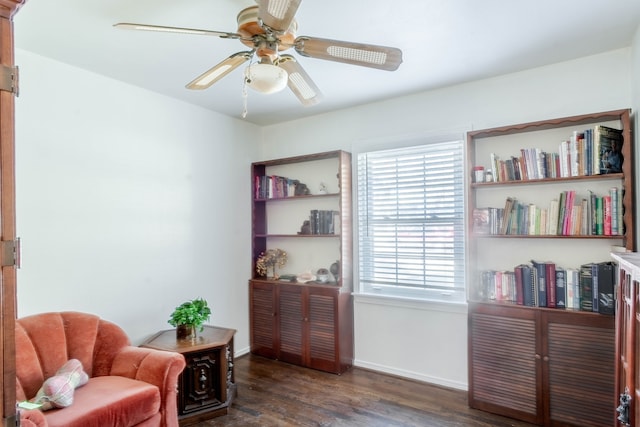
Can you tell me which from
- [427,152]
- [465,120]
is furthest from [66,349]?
[465,120]

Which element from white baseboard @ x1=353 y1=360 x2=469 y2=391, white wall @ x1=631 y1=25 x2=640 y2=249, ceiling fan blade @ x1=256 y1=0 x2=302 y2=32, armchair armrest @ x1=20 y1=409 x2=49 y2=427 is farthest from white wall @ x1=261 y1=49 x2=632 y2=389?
armchair armrest @ x1=20 y1=409 x2=49 y2=427

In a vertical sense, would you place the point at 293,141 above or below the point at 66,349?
above

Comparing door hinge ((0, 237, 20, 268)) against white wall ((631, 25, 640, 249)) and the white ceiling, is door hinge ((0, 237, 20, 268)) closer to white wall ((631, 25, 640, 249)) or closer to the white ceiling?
the white ceiling

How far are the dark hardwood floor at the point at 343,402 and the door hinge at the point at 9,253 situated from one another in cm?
210

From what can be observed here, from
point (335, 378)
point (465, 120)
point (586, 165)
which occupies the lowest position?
point (335, 378)

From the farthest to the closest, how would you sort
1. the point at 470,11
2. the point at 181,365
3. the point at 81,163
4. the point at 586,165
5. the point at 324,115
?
1. the point at 324,115
2. the point at 81,163
3. the point at 586,165
4. the point at 181,365
5. the point at 470,11

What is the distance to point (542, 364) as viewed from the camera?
8.05 ft

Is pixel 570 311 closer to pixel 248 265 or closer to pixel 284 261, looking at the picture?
pixel 284 261

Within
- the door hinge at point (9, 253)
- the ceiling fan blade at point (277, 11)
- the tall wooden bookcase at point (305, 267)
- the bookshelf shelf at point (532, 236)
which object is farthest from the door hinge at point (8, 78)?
the bookshelf shelf at point (532, 236)

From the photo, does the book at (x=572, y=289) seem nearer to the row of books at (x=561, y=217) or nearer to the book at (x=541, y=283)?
the book at (x=541, y=283)

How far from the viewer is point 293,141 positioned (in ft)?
13.6

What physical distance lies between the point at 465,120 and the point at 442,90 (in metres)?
0.36

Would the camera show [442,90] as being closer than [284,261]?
Yes

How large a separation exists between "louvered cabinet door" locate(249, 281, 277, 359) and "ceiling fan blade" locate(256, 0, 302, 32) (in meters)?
2.90
